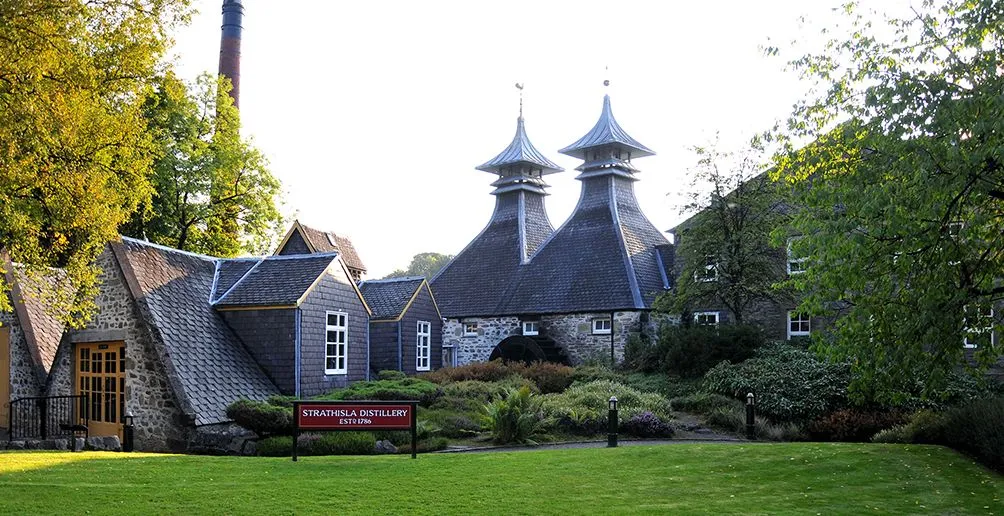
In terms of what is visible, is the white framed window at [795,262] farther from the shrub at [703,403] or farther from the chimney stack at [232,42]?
the chimney stack at [232,42]

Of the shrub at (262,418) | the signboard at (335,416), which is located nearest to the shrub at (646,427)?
the shrub at (262,418)

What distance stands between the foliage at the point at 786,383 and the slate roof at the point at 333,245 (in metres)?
14.4

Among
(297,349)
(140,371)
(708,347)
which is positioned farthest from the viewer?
(708,347)

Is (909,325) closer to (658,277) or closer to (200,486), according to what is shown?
(200,486)

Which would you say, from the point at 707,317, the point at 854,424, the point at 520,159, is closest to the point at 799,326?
the point at 707,317

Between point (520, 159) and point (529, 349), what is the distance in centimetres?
1356

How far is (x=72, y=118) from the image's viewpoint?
1425cm

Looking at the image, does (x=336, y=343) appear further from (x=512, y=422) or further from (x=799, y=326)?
(x=799, y=326)

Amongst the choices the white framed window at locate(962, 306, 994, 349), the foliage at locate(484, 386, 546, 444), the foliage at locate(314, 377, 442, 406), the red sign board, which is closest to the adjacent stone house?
the foliage at locate(314, 377, 442, 406)

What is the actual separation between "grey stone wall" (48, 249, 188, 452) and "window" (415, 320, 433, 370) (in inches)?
481

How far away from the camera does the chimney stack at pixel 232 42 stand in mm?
37219

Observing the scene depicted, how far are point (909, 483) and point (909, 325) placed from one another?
2155 millimetres

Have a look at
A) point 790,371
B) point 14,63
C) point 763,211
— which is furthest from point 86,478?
point 763,211

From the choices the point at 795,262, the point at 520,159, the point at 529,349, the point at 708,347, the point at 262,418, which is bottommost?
the point at 262,418
